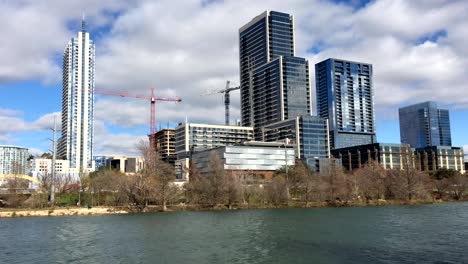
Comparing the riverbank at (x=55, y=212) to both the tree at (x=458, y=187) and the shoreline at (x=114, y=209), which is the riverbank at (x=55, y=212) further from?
the tree at (x=458, y=187)

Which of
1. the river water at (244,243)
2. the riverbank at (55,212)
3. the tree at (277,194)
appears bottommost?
the river water at (244,243)

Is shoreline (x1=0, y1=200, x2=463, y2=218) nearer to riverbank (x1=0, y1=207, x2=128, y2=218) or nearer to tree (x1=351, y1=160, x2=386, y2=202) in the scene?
riverbank (x1=0, y1=207, x2=128, y2=218)

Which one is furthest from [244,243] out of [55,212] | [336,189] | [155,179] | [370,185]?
[370,185]

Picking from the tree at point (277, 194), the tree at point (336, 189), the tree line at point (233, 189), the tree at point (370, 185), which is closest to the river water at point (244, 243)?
the tree line at point (233, 189)

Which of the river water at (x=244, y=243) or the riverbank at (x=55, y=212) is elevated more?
the riverbank at (x=55, y=212)

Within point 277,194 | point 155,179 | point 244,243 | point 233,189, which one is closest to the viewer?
point 244,243

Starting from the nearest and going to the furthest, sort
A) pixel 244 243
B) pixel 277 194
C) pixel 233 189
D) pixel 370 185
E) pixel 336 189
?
pixel 244 243 < pixel 233 189 < pixel 277 194 < pixel 336 189 < pixel 370 185

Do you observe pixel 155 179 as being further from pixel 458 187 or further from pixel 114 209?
pixel 458 187

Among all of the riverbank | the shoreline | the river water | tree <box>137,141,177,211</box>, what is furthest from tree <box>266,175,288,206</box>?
the river water

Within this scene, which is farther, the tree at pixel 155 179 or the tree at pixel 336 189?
the tree at pixel 336 189

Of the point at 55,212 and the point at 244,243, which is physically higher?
the point at 55,212

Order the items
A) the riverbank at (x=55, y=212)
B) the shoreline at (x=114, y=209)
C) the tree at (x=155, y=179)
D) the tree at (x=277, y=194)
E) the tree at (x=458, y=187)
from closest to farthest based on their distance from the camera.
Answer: the riverbank at (x=55, y=212)
the shoreline at (x=114, y=209)
the tree at (x=155, y=179)
the tree at (x=277, y=194)
the tree at (x=458, y=187)

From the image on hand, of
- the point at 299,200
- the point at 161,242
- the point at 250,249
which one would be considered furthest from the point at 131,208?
the point at 250,249

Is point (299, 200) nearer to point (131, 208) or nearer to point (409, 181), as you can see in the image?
point (409, 181)
